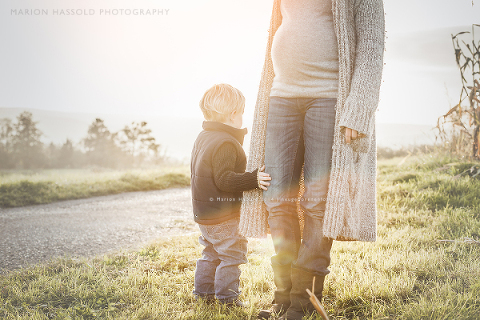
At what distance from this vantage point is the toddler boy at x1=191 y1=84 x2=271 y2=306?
7.21 feet

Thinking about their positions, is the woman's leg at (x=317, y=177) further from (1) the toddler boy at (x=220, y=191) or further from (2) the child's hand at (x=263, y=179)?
(1) the toddler boy at (x=220, y=191)

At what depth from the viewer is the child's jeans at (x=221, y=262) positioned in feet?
7.27

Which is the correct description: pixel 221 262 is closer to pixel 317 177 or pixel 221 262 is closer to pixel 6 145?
pixel 317 177

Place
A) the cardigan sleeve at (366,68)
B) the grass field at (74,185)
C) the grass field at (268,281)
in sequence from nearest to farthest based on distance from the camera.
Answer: the cardigan sleeve at (366,68) < the grass field at (268,281) < the grass field at (74,185)

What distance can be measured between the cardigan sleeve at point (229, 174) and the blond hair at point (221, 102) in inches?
10.2

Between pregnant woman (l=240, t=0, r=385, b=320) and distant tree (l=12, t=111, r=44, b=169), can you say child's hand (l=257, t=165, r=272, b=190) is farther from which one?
distant tree (l=12, t=111, r=44, b=169)

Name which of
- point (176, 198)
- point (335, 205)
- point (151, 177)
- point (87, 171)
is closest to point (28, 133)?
point (87, 171)

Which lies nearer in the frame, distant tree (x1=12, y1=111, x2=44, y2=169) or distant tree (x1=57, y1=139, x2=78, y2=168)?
distant tree (x1=12, y1=111, x2=44, y2=169)

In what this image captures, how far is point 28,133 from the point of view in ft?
28.1

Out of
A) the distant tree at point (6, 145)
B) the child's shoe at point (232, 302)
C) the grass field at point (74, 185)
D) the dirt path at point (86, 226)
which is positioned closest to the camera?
the child's shoe at point (232, 302)

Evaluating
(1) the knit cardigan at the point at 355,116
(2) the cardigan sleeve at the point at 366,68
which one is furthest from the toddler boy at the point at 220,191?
(2) the cardigan sleeve at the point at 366,68

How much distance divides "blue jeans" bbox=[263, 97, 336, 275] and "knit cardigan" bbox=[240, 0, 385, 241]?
5 cm

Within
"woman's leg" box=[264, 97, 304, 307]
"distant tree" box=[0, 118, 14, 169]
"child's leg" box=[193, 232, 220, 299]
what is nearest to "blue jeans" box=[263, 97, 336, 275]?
"woman's leg" box=[264, 97, 304, 307]

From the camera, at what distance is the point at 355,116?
5.50ft
